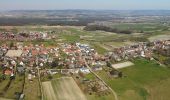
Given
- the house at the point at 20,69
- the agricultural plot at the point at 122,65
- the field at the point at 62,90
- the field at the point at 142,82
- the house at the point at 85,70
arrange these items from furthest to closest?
the agricultural plot at the point at 122,65 < the house at the point at 85,70 < the house at the point at 20,69 < the field at the point at 142,82 < the field at the point at 62,90

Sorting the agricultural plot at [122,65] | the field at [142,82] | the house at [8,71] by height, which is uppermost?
the house at [8,71]

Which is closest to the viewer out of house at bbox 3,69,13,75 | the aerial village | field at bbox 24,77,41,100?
field at bbox 24,77,41,100

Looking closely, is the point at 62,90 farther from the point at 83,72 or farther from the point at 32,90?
the point at 83,72

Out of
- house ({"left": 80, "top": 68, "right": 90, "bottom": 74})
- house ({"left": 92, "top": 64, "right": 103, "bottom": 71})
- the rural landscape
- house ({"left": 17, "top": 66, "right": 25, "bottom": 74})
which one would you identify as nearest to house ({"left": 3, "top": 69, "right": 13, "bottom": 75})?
the rural landscape

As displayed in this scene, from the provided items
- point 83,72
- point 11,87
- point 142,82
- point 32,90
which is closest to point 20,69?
point 11,87

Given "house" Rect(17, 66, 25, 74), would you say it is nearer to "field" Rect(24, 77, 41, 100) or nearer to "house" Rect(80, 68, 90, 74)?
"field" Rect(24, 77, 41, 100)

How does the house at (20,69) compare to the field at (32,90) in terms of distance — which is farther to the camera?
the house at (20,69)

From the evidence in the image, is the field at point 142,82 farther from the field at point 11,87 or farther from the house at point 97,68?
the field at point 11,87

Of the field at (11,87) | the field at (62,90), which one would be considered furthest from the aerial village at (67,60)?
the field at (62,90)
